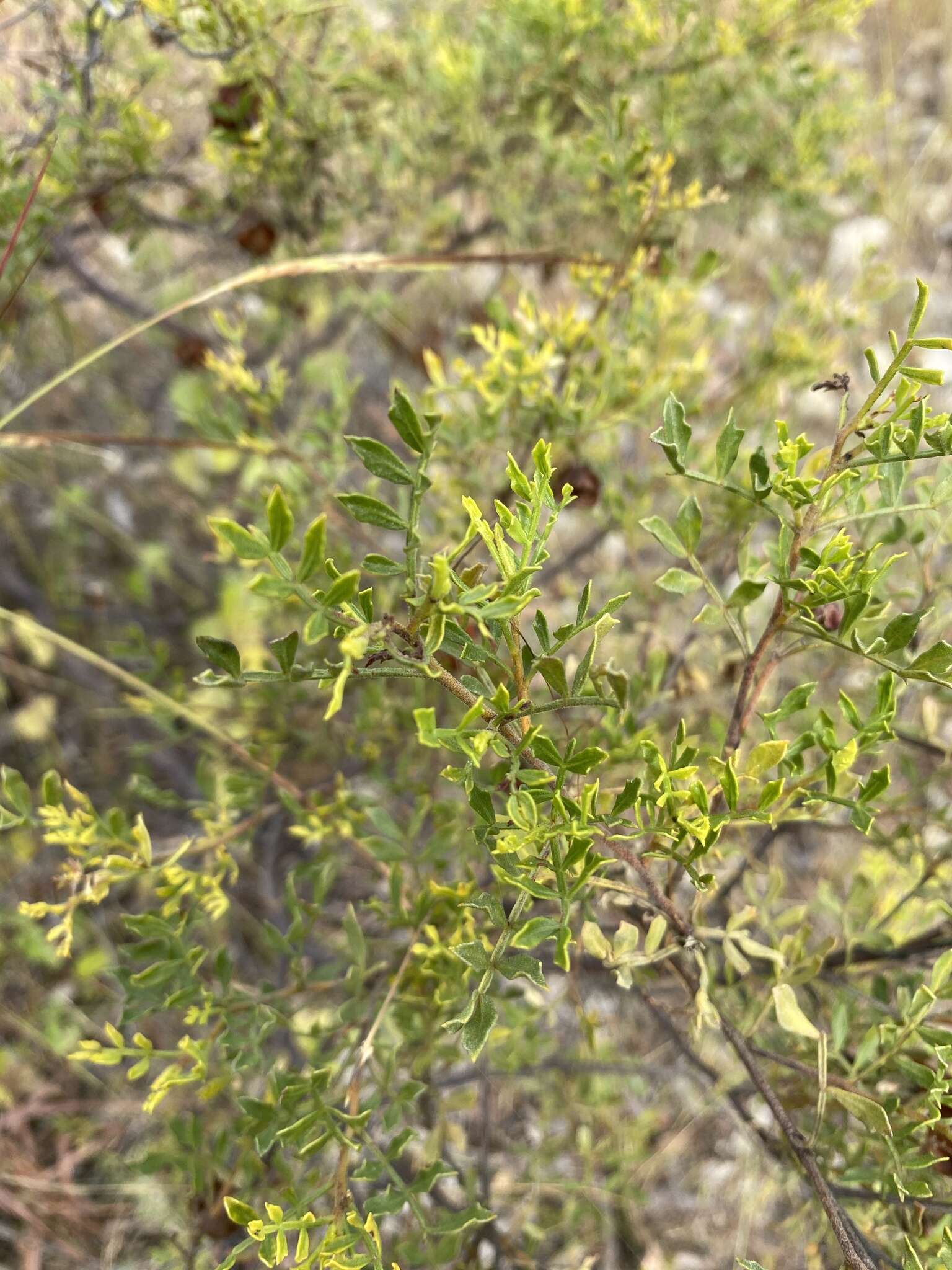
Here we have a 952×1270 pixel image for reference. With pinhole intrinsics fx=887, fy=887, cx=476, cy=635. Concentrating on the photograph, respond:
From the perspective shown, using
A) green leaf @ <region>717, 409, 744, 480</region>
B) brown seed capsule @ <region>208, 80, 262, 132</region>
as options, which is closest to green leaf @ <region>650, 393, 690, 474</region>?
green leaf @ <region>717, 409, 744, 480</region>

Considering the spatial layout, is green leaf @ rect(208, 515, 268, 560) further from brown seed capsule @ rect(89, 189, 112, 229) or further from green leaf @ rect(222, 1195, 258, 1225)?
brown seed capsule @ rect(89, 189, 112, 229)

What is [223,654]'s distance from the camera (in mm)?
539

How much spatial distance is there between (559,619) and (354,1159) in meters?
1.08

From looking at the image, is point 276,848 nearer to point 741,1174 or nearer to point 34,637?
point 34,637

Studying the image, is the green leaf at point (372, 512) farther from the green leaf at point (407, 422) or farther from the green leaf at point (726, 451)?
the green leaf at point (726, 451)

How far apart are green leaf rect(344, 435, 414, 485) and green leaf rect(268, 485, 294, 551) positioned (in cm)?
A: 7

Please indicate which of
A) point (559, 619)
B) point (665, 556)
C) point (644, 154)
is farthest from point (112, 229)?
point (665, 556)

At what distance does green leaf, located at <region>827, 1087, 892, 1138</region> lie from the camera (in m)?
0.68

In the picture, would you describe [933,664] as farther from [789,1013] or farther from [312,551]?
[312,551]

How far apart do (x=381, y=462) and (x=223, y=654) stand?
0.15 m

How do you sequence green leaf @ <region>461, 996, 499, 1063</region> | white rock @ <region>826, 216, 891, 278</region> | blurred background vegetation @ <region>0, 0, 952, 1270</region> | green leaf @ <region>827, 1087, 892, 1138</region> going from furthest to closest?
white rock @ <region>826, 216, 891, 278</region> → blurred background vegetation @ <region>0, 0, 952, 1270</region> → green leaf @ <region>827, 1087, 892, 1138</region> → green leaf @ <region>461, 996, 499, 1063</region>

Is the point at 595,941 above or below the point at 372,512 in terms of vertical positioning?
below

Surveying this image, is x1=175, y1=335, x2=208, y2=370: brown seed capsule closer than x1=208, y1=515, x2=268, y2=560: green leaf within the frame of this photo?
No

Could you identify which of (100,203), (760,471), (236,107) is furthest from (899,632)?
(100,203)
